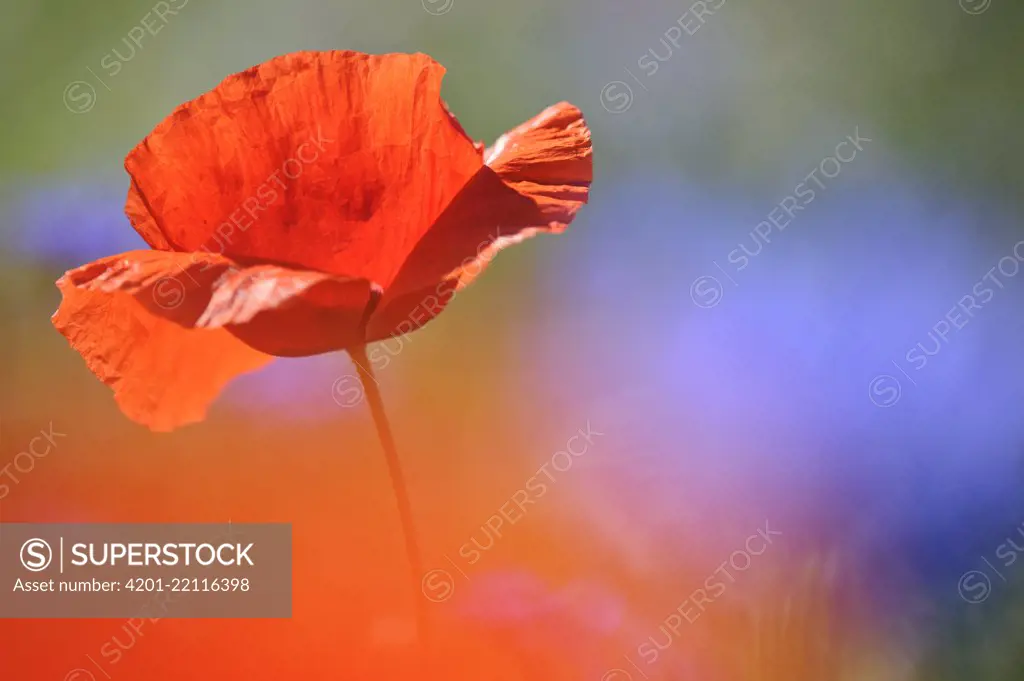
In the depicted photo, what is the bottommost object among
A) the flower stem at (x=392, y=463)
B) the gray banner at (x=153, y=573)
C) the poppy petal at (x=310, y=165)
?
the gray banner at (x=153, y=573)

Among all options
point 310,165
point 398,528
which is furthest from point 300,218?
point 398,528

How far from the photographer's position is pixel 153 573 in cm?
51

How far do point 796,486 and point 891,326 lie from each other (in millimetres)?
138

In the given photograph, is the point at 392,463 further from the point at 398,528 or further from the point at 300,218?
the point at 398,528

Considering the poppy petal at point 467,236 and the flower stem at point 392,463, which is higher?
the poppy petal at point 467,236

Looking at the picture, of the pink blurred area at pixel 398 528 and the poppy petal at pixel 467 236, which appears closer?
the poppy petal at pixel 467 236

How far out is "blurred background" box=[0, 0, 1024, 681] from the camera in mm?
521

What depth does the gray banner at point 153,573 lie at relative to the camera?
496mm

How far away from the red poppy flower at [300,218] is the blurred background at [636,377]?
0.75 ft

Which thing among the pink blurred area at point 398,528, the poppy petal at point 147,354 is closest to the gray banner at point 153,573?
the pink blurred area at point 398,528

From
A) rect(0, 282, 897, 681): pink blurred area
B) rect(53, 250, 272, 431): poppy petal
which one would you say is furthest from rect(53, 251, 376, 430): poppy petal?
rect(0, 282, 897, 681): pink blurred area

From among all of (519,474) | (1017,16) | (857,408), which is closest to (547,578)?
(519,474)

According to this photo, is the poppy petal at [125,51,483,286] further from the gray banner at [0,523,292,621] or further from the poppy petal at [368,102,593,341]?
the gray banner at [0,523,292,621]

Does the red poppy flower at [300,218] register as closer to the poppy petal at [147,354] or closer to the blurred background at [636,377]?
the poppy petal at [147,354]
